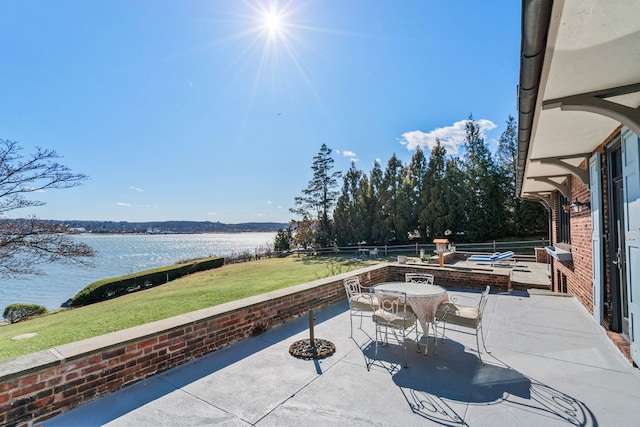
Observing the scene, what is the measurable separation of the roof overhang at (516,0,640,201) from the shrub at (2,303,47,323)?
18.9 meters

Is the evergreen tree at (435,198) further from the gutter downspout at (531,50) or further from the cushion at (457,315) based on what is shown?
the gutter downspout at (531,50)

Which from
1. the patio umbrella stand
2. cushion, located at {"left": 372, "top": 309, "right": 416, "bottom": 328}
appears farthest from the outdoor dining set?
the patio umbrella stand

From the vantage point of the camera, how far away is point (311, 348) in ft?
12.4

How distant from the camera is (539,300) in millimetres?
6129

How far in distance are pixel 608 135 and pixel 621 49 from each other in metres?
2.52

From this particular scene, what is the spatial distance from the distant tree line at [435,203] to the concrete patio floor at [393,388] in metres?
19.4

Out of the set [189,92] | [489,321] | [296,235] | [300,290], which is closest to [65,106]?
[189,92]

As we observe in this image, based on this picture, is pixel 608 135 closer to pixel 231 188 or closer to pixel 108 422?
pixel 108 422

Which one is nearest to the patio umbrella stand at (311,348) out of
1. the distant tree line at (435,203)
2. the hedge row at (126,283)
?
the hedge row at (126,283)

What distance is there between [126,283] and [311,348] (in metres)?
16.2

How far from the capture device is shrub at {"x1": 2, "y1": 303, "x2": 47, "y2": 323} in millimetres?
12768

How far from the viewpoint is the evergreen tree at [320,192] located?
3291 cm

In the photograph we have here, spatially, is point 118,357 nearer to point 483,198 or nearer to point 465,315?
point 465,315

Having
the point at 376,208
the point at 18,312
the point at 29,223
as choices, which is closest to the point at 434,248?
the point at 376,208
